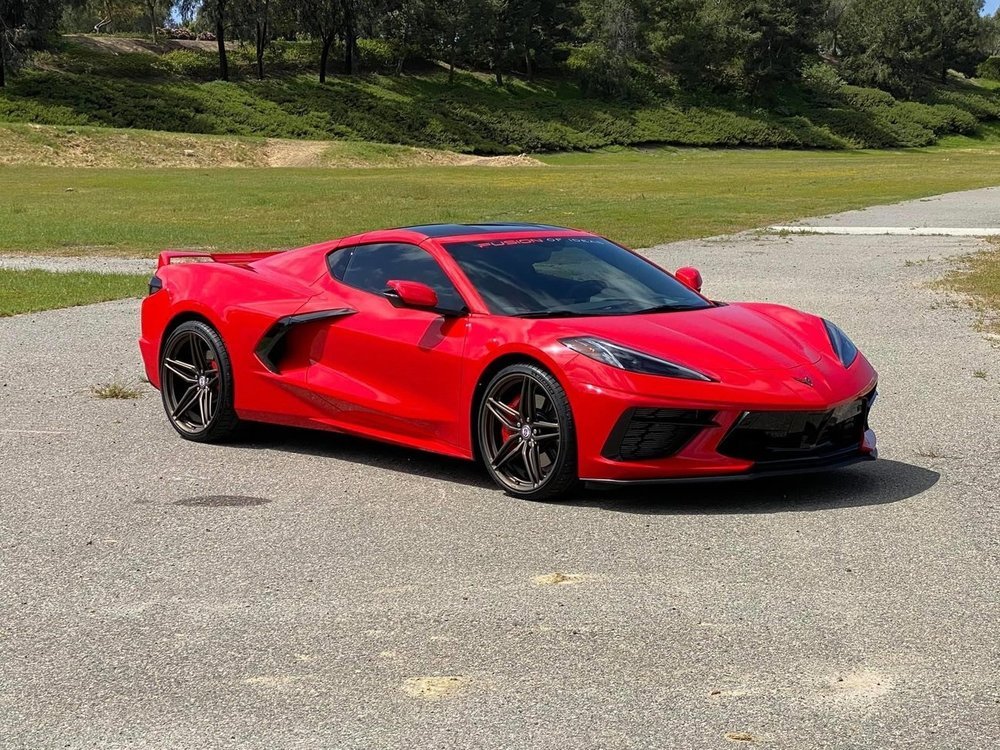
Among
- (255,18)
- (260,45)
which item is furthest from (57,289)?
(260,45)

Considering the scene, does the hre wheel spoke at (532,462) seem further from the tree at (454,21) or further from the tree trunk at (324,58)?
the tree at (454,21)

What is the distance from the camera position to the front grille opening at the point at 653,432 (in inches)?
245

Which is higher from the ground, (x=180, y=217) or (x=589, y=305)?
(x=589, y=305)

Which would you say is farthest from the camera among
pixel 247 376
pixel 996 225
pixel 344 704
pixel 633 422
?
pixel 996 225

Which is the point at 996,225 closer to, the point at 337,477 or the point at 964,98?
the point at 337,477

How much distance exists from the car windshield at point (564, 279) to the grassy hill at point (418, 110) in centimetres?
6555

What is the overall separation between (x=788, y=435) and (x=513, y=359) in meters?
1.34

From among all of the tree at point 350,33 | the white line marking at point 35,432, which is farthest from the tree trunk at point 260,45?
the white line marking at point 35,432

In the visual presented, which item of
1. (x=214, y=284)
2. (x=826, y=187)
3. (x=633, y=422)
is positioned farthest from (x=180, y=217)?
(x=633, y=422)

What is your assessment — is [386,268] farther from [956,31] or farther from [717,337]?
[956,31]

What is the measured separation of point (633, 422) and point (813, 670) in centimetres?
212

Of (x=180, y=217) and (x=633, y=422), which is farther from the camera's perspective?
(x=180, y=217)

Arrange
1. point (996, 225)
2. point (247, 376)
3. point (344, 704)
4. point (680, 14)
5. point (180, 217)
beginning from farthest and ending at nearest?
point (680, 14)
point (180, 217)
point (996, 225)
point (247, 376)
point (344, 704)

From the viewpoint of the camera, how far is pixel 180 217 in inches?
1217
